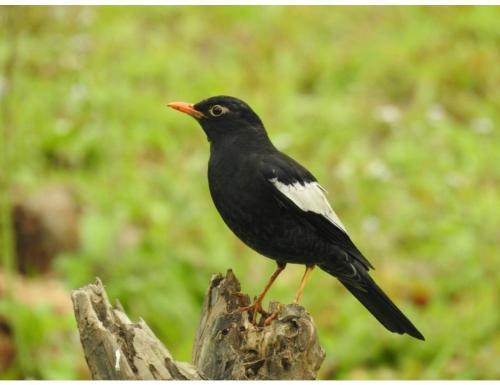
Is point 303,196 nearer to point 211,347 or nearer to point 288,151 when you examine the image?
point 211,347

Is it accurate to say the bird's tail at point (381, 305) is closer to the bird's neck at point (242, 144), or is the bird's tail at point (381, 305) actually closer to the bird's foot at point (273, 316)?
the bird's foot at point (273, 316)

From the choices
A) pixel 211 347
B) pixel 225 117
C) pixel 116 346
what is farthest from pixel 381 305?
pixel 116 346

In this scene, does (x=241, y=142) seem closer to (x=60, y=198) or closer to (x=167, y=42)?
(x=60, y=198)

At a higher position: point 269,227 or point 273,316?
point 269,227

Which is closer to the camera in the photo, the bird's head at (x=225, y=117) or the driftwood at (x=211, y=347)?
the driftwood at (x=211, y=347)

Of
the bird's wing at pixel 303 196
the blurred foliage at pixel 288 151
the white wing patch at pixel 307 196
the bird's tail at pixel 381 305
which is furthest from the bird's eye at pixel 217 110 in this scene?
the blurred foliage at pixel 288 151

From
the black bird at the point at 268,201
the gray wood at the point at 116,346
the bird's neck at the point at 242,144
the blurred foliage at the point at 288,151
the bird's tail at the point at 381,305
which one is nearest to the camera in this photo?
the gray wood at the point at 116,346

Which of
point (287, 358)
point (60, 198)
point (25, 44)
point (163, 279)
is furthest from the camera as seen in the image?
point (25, 44)

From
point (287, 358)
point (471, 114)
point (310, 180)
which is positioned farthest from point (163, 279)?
point (471, 114)
